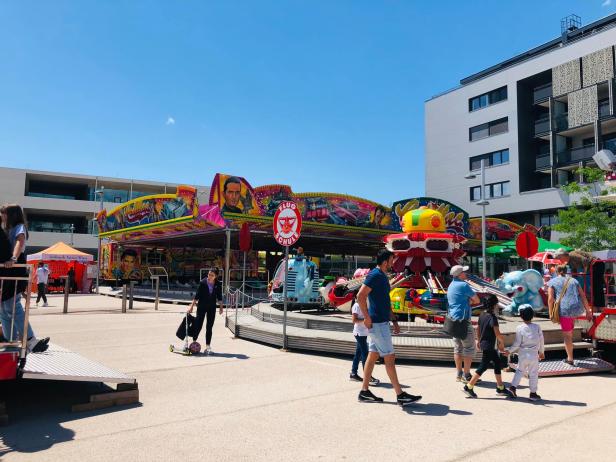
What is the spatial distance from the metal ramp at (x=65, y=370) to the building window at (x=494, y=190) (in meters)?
39.6

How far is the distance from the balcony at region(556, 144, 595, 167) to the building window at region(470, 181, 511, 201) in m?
4.48

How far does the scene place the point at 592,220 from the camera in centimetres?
2378

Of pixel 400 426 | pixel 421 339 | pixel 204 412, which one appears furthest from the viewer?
pixel 421 339

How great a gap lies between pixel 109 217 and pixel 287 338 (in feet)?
80.9

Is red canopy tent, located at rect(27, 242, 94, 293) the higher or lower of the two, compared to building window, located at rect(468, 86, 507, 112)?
lower

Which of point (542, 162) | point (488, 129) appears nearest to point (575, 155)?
point (542, 162)

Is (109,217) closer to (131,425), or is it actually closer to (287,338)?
(287,338)

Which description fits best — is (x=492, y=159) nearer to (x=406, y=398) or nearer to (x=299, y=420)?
(x=406, y=398)

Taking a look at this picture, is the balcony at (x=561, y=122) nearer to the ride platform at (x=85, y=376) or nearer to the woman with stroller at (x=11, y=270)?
the ride platform at (x=85, y=376)

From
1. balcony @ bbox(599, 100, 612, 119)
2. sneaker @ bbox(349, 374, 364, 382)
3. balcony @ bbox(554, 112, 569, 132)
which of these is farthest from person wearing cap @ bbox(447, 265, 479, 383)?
balcony @ bbox(554, 112, 569, 132)

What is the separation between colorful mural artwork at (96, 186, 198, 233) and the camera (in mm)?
22438

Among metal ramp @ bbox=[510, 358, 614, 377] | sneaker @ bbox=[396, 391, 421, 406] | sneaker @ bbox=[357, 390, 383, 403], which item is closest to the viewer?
sneaker @ bbox=[396, 391, 421, 406]

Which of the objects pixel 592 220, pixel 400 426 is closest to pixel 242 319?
pixel 400 426

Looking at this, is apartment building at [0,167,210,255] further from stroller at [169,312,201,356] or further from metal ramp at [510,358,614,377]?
metal ramp at [510,358,614,377]
